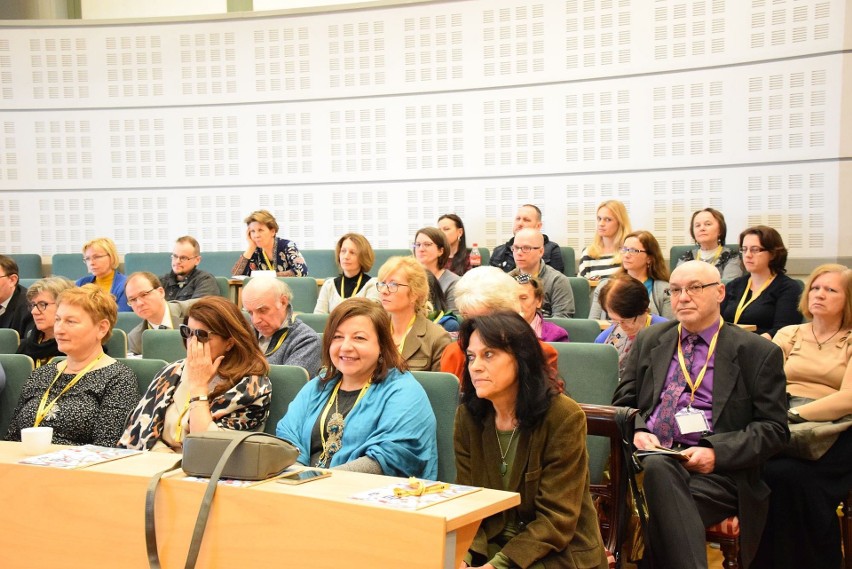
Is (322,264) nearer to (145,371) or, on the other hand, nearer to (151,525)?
(145,371)

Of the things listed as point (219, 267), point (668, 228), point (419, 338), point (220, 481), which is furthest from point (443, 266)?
point (220, 481)

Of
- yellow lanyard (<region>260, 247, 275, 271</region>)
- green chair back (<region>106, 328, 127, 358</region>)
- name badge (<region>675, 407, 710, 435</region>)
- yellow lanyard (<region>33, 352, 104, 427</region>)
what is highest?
yellow lanyard (<region>260, 247, 275, 271</region>)

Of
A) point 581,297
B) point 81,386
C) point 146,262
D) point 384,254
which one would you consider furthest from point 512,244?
point 81,386

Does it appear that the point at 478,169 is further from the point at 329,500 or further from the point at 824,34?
the point at 329,500

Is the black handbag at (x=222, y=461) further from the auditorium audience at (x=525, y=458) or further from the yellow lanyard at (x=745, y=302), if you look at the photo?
the yellow lanyard at (x=745, y=302)

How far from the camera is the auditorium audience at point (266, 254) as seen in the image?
6.53m

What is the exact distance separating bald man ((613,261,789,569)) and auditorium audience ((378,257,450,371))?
0.76 m

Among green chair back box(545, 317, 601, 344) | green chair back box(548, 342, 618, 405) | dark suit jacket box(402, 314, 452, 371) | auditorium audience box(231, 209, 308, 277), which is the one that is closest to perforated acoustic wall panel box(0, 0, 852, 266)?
auditorium audience box(231, 209, 308, 277)

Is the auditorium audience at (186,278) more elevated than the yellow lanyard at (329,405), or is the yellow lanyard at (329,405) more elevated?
the auditorium audience at (186,278)

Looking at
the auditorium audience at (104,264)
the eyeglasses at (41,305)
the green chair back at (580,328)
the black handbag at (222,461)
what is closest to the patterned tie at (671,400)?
the green chair back at (580,328)

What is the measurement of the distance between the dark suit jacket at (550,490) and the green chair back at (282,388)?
879mm

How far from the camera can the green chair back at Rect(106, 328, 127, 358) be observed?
3680 mm

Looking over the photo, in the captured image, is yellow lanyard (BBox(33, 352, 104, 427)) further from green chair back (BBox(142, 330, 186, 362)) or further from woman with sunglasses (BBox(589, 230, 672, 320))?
woman with sunglasses (BBox(589, 230, 672, 320))

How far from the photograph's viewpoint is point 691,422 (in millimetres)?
2904
